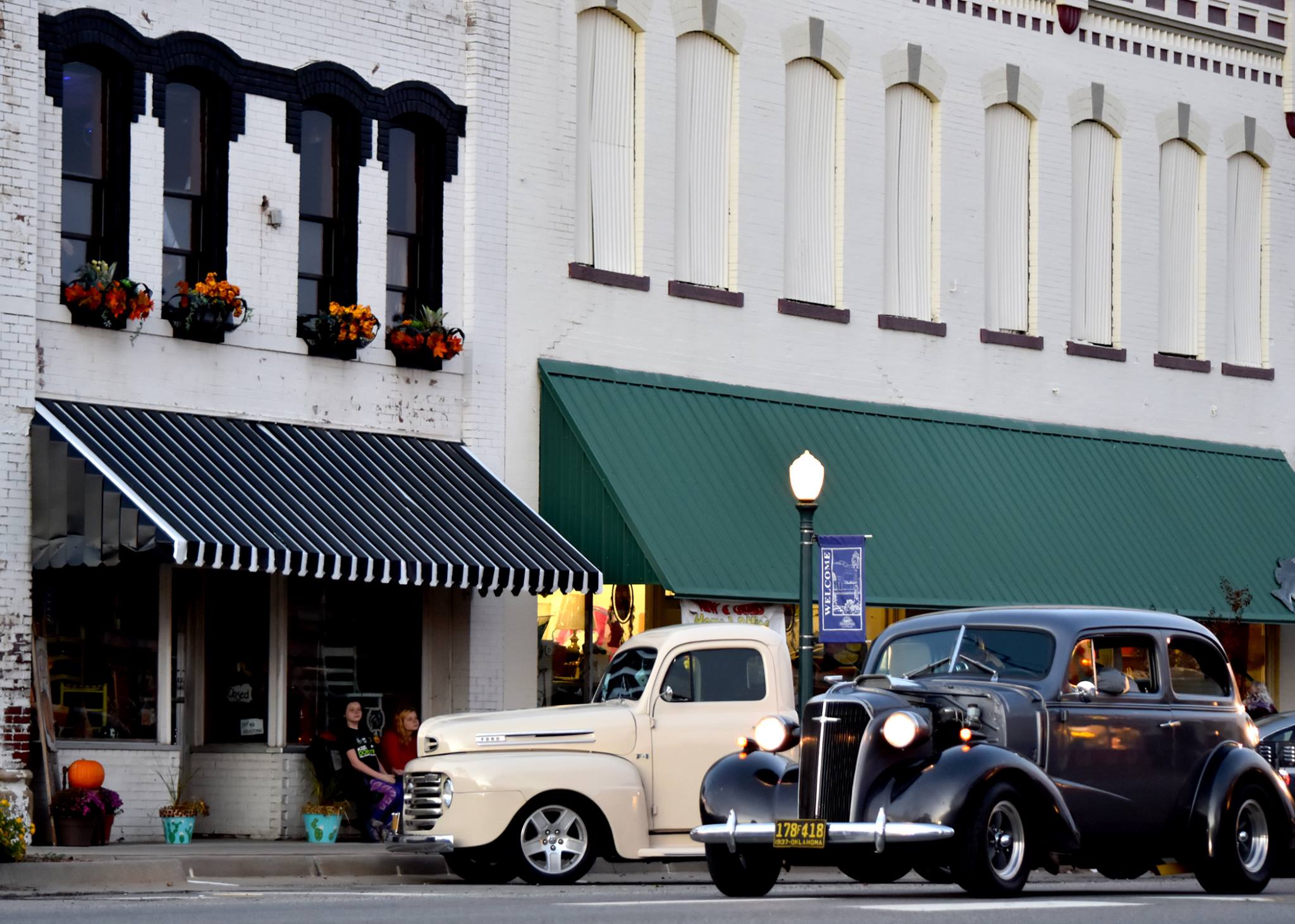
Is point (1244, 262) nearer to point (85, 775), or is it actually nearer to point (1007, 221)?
point (1007, 221)

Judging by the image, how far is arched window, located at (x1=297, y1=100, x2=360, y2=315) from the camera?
22250 mm

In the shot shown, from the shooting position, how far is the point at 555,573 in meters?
21.5

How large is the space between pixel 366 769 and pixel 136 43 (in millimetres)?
6877

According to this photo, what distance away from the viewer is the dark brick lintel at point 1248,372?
98.9 feet

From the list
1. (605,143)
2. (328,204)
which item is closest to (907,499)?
(605,143)

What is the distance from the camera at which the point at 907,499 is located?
2522cm

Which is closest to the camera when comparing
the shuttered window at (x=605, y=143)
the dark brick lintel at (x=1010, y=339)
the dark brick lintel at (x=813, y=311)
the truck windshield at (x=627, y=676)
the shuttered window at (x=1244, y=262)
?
the truck windshield at (x=627, y=676)

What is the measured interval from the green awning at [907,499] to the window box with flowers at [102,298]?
469cm

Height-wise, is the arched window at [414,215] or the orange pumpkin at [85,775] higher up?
the arched window at [414,215]

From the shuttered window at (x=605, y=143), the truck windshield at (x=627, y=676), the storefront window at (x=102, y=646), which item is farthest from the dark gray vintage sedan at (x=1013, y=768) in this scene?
the shuttered window at (x=605, y=143)

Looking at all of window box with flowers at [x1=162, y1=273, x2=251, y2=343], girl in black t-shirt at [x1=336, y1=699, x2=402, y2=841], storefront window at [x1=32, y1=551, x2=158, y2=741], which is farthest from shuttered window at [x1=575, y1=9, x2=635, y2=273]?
storefront window at [x1=32, y1=551, x2=158, y2=741]

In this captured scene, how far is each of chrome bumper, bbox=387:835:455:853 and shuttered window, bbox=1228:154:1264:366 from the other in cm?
1693

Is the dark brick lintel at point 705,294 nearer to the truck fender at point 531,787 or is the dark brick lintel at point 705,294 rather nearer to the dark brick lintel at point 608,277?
the dark brick lintel at point 608,277

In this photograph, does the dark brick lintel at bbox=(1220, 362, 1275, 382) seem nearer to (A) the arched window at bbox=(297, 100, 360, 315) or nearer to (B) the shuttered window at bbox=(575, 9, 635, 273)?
(B) the shuttered window at bbox=(575, 9, 635, 273)
